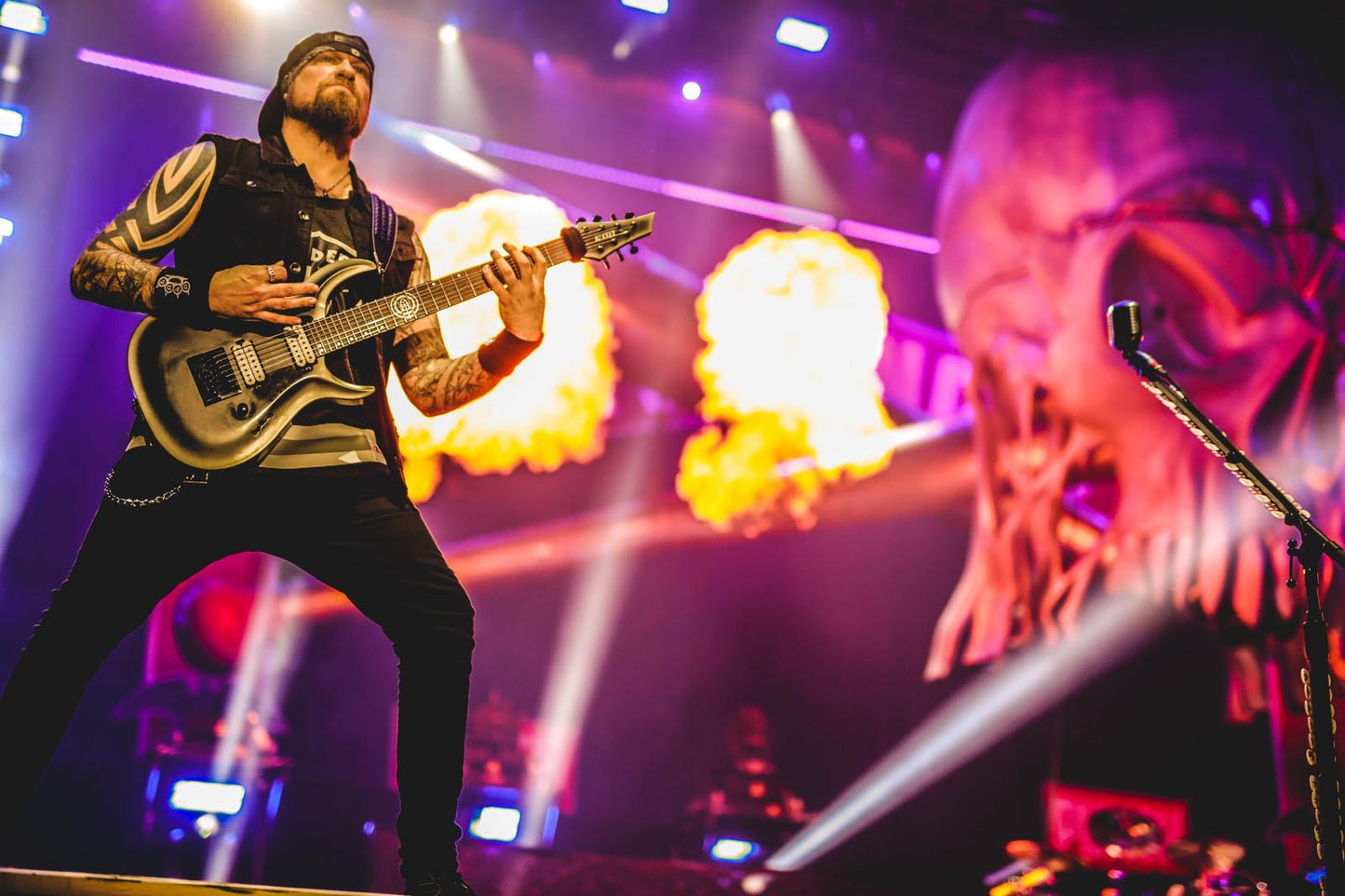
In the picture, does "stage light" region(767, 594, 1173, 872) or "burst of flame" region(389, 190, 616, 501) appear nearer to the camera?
"burst of flame" region(389, 190, 616, 501)

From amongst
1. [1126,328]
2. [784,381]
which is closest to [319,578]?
[1126,328]

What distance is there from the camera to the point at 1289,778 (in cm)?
614

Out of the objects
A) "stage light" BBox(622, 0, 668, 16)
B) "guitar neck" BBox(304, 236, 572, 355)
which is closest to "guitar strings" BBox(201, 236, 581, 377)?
"guitar neck" BBox(304, 236, 572, 355)

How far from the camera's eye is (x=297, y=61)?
2.53m

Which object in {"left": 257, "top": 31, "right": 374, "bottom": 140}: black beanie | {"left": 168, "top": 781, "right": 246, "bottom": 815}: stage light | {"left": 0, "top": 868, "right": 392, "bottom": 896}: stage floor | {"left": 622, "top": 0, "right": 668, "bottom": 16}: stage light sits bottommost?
{"left": 0, "top": 868, "right": 392, "bottom": 896}: stage floor

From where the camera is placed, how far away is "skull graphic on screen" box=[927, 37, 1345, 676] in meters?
6.29

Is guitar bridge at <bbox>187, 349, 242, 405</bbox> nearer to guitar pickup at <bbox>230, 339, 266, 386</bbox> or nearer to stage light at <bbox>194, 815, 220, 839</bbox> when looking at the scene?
guitar pickup at <bbox>230, 339, 266, 386</bbox>

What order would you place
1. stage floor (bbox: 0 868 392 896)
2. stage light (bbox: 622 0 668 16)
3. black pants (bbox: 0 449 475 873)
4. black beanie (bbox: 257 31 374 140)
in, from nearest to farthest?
stage floor (bbox: 0 868 392 896)
black pants (bbox: 0 449 475 873)
black beanie (bbox: 257 31 374 140)
stage light (bbox: 622 0 668 16)

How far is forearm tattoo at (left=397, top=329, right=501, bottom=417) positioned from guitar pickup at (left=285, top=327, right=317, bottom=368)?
0.23 m

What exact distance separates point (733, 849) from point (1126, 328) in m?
3.99

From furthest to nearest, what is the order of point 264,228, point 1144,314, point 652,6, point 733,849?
point 652,6 → point 1144,314 → point 733,849 → point 264,228

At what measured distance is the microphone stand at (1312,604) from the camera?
2.42 metres

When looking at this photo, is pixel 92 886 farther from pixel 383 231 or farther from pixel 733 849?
pixel 733 849

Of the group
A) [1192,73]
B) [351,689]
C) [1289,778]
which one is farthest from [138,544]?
Answer: [1192,73]
